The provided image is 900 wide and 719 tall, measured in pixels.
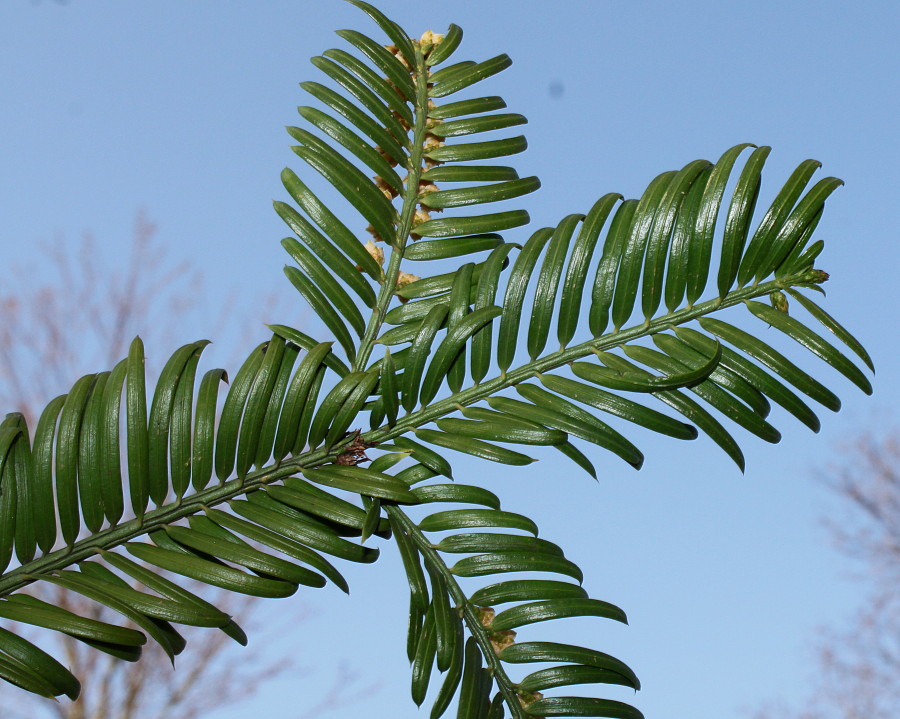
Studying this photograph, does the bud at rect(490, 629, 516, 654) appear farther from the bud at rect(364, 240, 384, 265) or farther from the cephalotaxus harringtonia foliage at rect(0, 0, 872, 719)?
the bud at rect(364, 240, 384, 265)

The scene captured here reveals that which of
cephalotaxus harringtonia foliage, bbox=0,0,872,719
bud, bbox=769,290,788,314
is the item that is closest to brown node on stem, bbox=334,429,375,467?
cephalotaxus harringtonia foliage, bbox=0,0,872,719

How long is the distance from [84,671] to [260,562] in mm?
3757

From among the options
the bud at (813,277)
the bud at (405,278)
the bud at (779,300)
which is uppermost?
the bud at (405,278)

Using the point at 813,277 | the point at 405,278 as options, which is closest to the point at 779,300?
the point at 813,277

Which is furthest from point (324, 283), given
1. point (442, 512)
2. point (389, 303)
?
point (442, 512)

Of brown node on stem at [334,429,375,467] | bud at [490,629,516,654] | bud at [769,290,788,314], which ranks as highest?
bud at [769,290,788,314]

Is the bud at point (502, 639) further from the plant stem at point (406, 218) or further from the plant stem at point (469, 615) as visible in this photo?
the plant stem at point (406, 218)

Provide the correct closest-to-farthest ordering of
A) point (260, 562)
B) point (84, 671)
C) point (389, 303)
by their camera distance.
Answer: point (260, 562) → point (389, 303) → point (84, 671)

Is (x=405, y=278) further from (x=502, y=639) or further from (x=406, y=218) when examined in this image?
(x=502, y=639)

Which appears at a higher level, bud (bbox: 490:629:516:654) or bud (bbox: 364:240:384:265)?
bud (bbox: 364:240:384:265)

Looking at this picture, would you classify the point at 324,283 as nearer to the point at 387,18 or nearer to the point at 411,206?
the point at 411,206

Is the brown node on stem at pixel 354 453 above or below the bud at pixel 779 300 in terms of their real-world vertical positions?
below

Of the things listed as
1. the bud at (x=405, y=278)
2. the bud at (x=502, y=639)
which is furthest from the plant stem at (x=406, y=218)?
the bud at (x=502, y=639)

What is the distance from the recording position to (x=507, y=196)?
1.70ft
